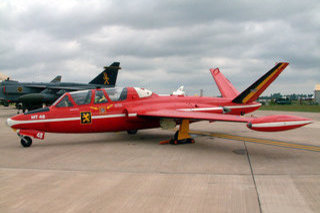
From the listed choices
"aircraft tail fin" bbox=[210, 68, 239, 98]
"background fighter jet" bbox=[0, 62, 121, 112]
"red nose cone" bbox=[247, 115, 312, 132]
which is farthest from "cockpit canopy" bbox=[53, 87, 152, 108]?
"background fighter jet" bbox=[0, 62, 121, 112]

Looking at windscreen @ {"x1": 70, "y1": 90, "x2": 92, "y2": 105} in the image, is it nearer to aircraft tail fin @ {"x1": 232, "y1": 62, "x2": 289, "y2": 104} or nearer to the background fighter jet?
aircraft tail fin @ {"x1": 232, "y1": 62, "x2": 289, "y2": 104}

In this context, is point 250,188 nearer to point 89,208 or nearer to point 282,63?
point 89,208

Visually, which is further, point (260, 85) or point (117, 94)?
point (260, 85)

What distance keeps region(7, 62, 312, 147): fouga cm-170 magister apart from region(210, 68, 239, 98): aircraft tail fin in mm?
1807

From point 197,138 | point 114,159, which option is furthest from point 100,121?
point 197,138

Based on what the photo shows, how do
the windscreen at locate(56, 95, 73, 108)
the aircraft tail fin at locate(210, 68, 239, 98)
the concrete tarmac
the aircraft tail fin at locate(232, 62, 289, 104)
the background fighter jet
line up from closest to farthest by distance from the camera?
the concrete tarmac, the windscreen at locate(56, 95, 73, 108), the aircraft tail fin at locate(232, 62, 289, 104), the aircraft tail fin at locate(210, 68, 239, 98), the background fighter jet

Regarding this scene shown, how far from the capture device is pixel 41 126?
8406 millimetres

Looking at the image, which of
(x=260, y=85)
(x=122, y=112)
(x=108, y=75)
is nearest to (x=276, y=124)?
(x=260, y=85)

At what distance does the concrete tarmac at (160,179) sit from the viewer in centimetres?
377

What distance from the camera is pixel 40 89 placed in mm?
26922

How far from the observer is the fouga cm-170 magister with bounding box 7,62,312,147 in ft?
27.3

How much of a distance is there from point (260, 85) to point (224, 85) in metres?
2.85

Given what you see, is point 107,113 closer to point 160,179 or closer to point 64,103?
point 64,103

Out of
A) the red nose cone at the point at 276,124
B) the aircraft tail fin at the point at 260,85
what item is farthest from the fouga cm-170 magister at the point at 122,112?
the red nose cone at the point at 276,124
